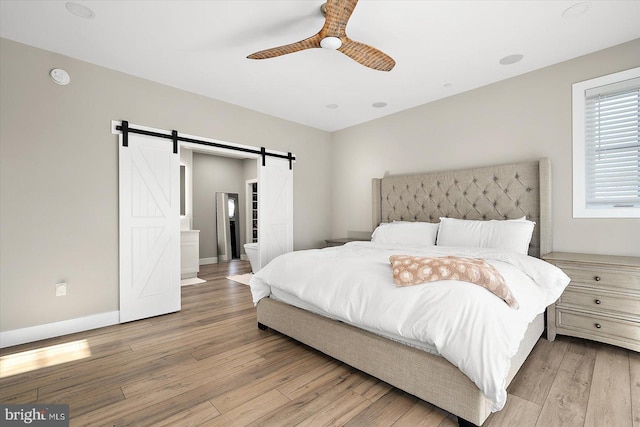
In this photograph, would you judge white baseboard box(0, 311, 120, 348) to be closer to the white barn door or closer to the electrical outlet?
the electrical outlet

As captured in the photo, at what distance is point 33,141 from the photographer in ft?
9.15

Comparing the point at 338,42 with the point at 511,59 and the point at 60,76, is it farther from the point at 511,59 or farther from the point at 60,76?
the point at 60,76

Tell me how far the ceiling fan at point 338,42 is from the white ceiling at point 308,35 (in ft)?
0.83

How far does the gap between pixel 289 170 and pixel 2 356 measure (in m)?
3.71

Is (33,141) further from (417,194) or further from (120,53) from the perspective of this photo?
(417,194)

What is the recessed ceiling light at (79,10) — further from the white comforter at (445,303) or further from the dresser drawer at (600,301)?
the dresser drawer at (600,301)

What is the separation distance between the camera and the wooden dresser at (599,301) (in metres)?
2.35

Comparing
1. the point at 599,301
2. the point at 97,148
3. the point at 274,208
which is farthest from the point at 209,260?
the point at 599,301

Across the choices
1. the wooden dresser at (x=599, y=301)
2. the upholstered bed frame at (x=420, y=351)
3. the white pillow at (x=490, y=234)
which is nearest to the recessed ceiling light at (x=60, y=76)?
the upholstered bed frame at (x=420, y=351)

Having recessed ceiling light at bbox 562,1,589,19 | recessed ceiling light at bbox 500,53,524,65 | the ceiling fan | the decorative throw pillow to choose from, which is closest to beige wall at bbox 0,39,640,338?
recessed ceiling light at bbox 500,53,524,65

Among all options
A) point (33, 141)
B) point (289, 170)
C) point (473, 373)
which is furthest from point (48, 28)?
point (473, 373)

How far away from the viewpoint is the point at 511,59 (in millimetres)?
3006
